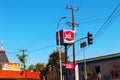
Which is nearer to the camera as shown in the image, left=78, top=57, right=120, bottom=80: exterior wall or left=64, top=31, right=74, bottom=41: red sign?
left=64, top=31, right=74, bottom=41: red sign

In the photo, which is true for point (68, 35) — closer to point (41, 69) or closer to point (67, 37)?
point (67, 37)

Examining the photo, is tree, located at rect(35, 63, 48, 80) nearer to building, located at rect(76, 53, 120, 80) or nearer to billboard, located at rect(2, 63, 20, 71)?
billboard, located at rect(2, 63, 20, 71)

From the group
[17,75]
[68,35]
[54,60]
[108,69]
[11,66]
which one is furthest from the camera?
[11,66]

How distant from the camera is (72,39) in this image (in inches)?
2249

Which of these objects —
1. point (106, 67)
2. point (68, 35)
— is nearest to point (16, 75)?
point (106, 67)

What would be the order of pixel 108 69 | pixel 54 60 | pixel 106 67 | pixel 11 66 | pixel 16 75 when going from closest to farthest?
pixel 16 75, pixel 108 69, pixel 106 67, pixel 54 60, pixel 11 66

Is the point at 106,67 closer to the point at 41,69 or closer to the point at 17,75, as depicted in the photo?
the point at 17,75

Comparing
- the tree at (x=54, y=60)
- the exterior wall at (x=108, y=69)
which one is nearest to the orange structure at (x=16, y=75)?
the tree at (x=54, y=60)

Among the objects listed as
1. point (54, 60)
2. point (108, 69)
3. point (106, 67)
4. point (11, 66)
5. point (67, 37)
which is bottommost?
point (108, 69)

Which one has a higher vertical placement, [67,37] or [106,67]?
[67,37]

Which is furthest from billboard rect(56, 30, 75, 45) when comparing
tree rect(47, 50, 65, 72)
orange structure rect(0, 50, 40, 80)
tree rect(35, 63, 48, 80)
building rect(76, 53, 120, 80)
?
tree rect(35, 63, 48, 80)

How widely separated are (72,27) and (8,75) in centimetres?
3544

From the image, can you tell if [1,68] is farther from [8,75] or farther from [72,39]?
[72,39]

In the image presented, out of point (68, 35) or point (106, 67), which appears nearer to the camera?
point (68, 35)
